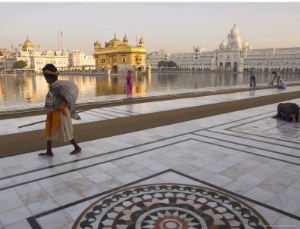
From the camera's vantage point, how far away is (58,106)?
398 centimetres

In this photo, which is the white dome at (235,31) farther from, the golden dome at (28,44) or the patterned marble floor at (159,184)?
the patterned marble floor at (159,184)

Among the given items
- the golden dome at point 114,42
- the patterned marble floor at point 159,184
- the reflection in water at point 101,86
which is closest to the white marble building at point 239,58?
the golden dome at point 114,42

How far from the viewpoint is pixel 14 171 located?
3.56 metres

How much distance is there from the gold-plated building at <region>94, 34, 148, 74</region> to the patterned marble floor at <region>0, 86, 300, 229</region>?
57938 millimetres

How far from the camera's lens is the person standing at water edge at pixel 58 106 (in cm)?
396

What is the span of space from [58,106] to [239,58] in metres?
84.3

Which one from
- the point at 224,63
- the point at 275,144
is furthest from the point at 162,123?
the point at 224,63

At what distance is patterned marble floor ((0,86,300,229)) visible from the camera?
8.02ft

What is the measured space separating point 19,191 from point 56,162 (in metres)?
0.89

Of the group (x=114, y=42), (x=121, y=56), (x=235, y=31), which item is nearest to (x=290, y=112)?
(x=121, y=56)

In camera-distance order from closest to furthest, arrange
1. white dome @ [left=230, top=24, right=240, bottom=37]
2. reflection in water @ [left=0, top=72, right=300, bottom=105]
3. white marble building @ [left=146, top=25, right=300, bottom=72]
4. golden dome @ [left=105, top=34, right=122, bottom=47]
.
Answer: reflection in water @ [left=0, top=72, right=300, bottom=105], golden dome @ [left=105, top=34, right=122, bottom=47], white marble building @ [left=146, top=25, right=300, bottom=72], white dome @ [left=230, top=24, right=240, bottom=37]

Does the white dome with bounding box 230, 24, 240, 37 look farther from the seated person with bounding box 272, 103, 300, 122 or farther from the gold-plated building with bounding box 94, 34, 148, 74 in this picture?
the seated person with bounding box 272, 103, 300, 122

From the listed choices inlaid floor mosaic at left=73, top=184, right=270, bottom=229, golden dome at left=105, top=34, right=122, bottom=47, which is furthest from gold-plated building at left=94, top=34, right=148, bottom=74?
inlaid floor mosaic at left=73, top=184, right=270, bottom=229

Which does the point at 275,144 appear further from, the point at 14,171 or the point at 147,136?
the point at 14,171
